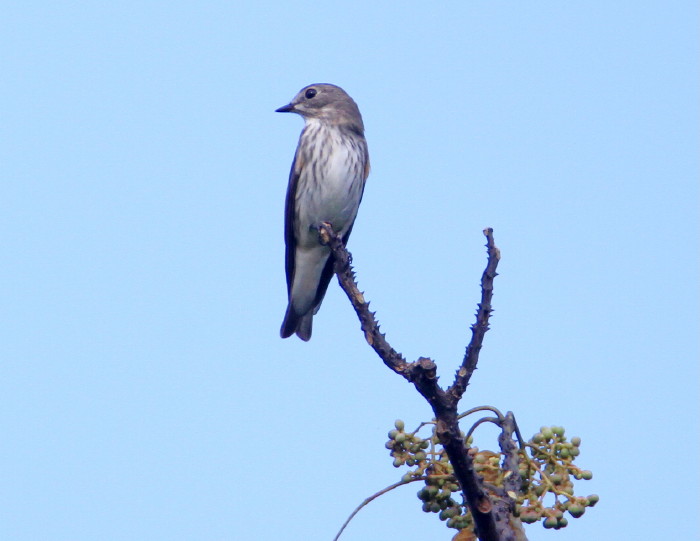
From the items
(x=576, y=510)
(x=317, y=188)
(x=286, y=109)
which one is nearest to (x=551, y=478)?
(x=576, y=510)

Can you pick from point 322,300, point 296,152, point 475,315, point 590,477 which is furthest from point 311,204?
point 590,477

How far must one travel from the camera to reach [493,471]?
13.4 feet

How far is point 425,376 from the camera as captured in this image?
412 cm

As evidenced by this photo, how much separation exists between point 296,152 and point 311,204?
1.78 ft

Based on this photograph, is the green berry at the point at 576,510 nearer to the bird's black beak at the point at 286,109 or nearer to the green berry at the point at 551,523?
the green berry at the point at 551,523

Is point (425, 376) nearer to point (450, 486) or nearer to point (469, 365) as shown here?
point (469, 365)

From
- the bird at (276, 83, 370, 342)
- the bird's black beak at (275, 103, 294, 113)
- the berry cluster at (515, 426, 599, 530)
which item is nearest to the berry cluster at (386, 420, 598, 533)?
the berry cluster at (515, 426, 599, 530)

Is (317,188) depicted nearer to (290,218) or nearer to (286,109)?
(290,218)

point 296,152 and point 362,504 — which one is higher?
point 296,152

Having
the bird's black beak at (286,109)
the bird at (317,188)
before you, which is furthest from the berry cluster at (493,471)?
the bird's black beak at (286,109)

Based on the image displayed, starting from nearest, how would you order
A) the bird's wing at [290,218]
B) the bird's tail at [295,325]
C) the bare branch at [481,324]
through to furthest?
the bare branch at [481,324] → the bird's wing at [290,218] → the bird's tail at [295,325]

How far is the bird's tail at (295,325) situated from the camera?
367 inches

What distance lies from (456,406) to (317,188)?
4.70 m

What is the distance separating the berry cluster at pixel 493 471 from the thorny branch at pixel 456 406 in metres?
0.10
